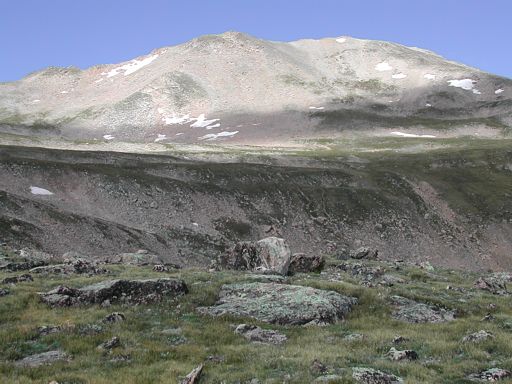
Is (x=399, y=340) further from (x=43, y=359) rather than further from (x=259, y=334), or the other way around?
(x=43, y=359)

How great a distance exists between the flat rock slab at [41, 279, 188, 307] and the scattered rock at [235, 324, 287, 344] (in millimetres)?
4835

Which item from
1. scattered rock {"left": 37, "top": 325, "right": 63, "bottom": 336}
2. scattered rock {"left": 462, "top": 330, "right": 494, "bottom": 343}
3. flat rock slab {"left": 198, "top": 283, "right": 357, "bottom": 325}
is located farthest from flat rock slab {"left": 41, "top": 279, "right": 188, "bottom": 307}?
scattered rock {"left": 462, "top": 330, "right": 494, "bottom": 343}

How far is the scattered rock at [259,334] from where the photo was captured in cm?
1783

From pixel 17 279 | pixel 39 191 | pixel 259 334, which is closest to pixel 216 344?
pixel 259 334

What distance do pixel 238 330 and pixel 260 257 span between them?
49.1 feet

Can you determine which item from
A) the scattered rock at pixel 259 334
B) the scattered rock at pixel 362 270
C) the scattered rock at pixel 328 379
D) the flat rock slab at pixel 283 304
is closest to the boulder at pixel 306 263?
the scattered rock at pixel 362 270

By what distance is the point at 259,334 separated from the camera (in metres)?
18.1

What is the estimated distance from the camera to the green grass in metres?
13.7

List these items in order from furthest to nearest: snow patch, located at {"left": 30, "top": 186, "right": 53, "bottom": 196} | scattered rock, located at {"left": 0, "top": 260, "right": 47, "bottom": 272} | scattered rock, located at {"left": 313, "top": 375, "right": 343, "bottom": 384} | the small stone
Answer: snow patch, located at {"left": 30, "top": 186, "right": 53, "bottom": 196} → scattered rock, located at {"left": 0, "top": 260, "right": 47, "bottom": 272} → the small stone → scattered rock, located at {"left": 313, "top": 375, "right": 343, "bottom": 384}

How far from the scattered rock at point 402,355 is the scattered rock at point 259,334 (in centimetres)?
381

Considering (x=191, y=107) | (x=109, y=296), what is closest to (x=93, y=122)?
(x=191, y=107)

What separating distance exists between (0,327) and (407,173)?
7859cm

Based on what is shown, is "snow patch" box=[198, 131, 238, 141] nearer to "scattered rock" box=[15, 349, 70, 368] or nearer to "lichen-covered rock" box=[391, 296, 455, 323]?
"lichen-covered rock" box=[391, 296, 455, 323]

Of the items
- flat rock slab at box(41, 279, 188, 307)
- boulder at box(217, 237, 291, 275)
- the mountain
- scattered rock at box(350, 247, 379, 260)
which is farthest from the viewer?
the mountain
